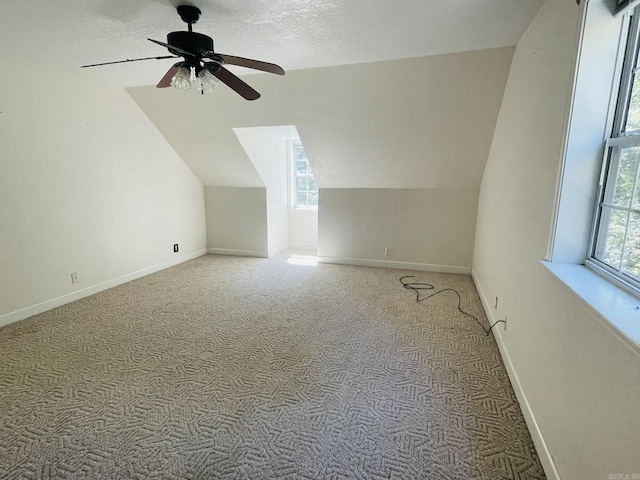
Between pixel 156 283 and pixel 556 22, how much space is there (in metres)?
4.36

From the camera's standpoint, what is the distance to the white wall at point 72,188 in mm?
2816

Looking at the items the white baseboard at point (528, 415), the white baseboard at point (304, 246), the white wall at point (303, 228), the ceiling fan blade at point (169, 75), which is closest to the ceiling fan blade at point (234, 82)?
the ceiling fan blade at point (169, 75)

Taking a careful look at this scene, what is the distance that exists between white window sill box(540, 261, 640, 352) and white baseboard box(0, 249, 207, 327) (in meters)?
4.13

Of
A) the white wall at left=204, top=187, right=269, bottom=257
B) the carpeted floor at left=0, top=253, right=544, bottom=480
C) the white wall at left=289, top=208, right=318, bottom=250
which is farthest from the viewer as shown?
the white wall at left=289, top=208, right=318, bottom=250

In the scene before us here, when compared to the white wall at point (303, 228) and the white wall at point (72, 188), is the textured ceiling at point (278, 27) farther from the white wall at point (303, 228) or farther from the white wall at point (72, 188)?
the white wall at point (303, 228)

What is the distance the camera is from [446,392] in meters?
1.97

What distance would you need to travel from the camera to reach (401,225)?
14.8ft

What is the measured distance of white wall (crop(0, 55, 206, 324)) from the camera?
9.24 feet

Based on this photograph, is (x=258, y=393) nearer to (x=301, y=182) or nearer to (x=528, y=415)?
(x=528, y=415)

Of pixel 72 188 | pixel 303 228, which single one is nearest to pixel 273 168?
pixel 303 228

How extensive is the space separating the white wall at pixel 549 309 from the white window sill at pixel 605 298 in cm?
4

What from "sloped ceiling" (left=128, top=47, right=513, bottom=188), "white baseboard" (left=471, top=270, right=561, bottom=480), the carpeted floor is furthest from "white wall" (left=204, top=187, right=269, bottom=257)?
"white baseboard" (left=471, top=270, right=561, bottom=480)

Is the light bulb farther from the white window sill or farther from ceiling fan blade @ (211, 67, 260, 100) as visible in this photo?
the white window sill

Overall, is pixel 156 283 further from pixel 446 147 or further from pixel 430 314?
pixel 446 147
